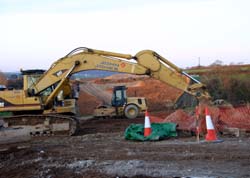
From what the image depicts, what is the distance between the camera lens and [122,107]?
1057 inches

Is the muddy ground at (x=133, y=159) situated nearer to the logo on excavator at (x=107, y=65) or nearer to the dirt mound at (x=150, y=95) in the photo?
the logo on excavator at (x=107, y=65)

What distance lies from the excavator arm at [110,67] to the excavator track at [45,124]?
723mm

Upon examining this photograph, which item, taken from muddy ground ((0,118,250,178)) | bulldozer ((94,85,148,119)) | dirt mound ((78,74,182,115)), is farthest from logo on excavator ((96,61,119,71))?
dirt mound ((78,74,182,115))

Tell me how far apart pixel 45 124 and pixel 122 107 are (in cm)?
899

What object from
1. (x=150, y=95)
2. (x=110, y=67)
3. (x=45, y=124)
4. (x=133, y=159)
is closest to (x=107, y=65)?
(x=110, y=67)

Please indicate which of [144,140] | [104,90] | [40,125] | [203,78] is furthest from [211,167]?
[104,90]

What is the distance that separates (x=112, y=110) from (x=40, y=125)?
8953 millimetres

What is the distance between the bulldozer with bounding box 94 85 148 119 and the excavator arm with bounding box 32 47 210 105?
834 cm

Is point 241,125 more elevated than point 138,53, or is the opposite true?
point 138,53

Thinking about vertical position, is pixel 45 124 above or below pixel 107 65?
below

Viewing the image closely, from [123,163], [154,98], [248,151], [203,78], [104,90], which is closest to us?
[123,163]

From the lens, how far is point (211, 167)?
345 inches

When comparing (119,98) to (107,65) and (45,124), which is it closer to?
(107,65)

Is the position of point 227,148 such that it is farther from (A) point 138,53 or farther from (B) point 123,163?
(A) point 138,53
